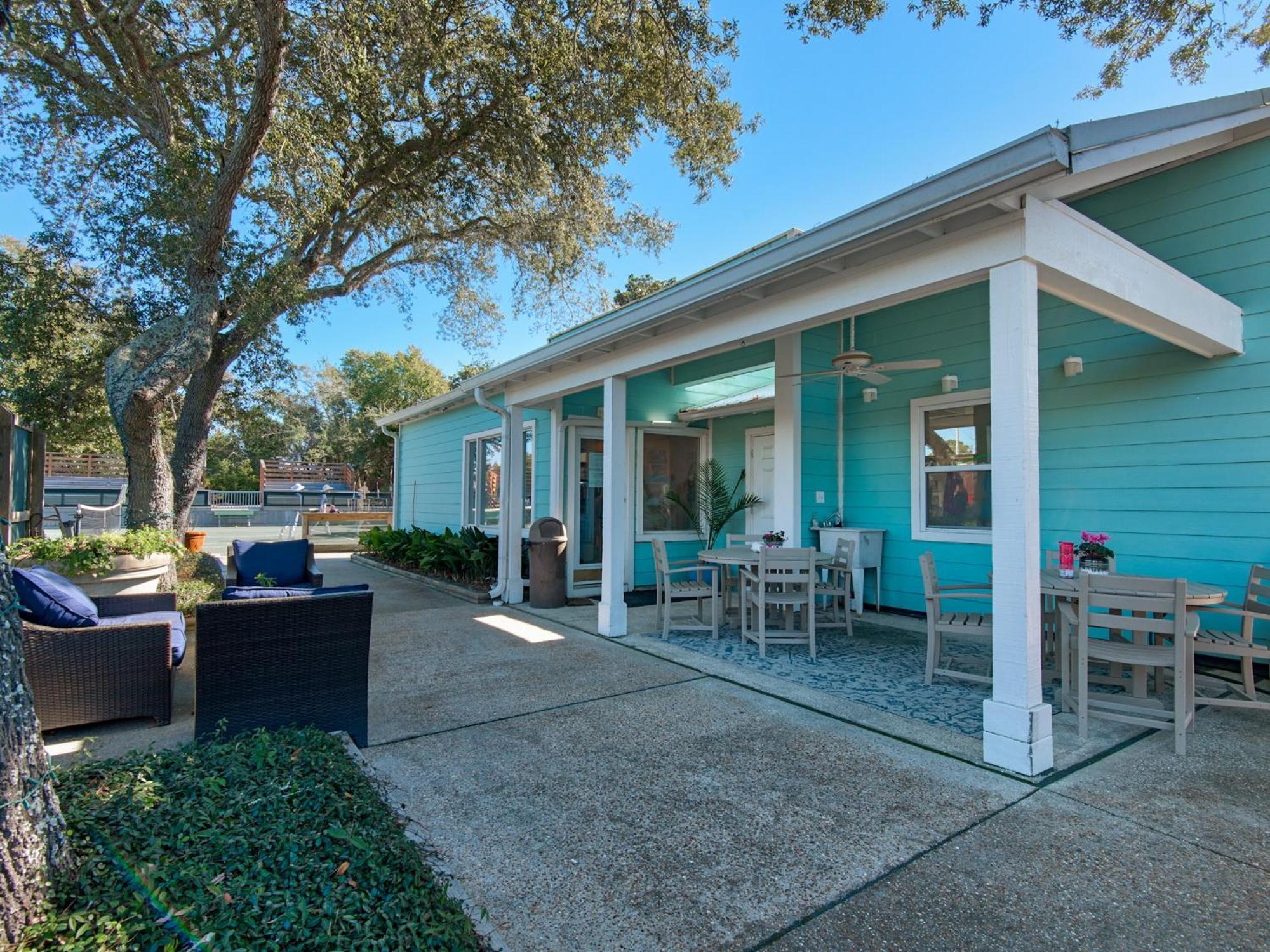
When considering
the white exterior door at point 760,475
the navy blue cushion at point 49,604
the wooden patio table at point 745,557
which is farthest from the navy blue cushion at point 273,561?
the white exterior door at point 760,475

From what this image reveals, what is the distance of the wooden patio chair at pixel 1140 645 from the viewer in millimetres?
3076

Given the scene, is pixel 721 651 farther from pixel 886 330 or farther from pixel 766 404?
pixel 886 330

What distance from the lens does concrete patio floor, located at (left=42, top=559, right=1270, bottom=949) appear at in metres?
1.89

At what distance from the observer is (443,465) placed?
11.3 metres

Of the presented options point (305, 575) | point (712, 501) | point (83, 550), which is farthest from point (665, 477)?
point (83, 550)

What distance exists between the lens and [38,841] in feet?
5.19

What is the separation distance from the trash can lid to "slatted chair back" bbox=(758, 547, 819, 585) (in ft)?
9.66

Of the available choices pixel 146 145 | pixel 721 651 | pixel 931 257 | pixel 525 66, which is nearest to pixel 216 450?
pixel 146 145

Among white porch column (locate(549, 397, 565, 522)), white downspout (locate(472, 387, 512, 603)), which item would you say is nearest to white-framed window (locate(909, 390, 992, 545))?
white porch column (locate(549, 397, 565, 522))

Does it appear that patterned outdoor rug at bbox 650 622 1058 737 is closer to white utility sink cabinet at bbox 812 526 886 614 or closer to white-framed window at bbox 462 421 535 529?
white utility sink cabinet at bbox 812 526 886 614

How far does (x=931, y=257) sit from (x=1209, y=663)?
12.9ft

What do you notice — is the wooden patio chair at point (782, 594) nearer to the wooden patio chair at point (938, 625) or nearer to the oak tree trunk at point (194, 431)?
the wooden patio chair at point (938, 625)

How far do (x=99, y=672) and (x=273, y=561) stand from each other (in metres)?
2.53

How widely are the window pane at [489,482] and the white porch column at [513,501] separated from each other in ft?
6.50
